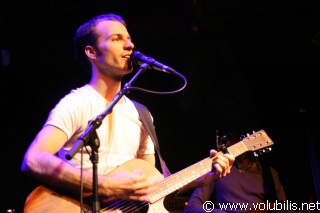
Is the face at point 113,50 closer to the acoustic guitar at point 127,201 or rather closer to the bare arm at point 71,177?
the acoustic guitar at point 127,201

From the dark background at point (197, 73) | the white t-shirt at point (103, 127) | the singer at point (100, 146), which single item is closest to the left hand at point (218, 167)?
the singer at point (100, 146)

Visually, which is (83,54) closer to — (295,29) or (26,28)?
(26,28)

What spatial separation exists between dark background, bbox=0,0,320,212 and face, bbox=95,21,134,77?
5.44 feet

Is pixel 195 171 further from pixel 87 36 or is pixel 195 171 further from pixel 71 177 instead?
pixel 87 36

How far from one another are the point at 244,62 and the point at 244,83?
1.10ft

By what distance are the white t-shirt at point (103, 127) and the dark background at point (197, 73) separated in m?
2.07

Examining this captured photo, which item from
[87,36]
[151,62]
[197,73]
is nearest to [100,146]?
[151,62]

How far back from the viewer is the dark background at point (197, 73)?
4898 millimetres

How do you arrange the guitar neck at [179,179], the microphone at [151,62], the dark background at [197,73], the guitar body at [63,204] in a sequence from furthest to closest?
the dark background at [197,73] < the guitar neck at [179,179] < the microphone at [151,62] < the guitar body at [63,204]

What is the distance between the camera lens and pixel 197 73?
6004 millimetres

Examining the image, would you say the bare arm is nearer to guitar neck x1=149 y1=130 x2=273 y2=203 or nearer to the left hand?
guitar neck x1=149 y1=130 x2=273 y2=203

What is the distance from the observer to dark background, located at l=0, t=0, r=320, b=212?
4.90 meters

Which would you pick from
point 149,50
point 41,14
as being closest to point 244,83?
point 149,50

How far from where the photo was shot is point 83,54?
11.1ft
